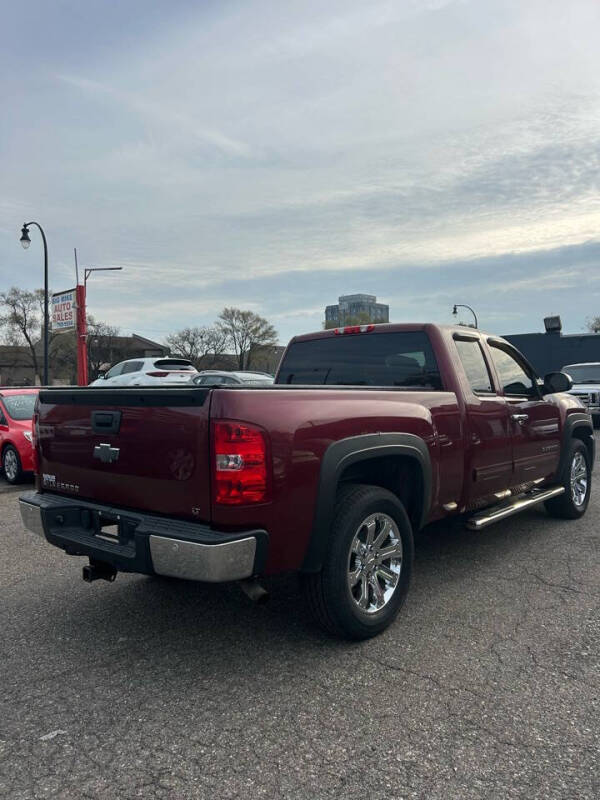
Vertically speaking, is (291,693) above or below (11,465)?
Result: below

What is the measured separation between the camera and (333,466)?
3312mm

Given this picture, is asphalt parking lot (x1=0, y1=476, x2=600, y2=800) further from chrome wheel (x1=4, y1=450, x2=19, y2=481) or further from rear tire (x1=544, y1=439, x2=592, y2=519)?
chrome wheel (x1=4, y1=450, x2=19, y2=481)

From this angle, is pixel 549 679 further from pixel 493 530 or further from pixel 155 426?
pixel 493 530

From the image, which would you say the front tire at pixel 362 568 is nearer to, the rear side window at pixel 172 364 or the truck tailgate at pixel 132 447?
the truck tailgate at pixel 132 447

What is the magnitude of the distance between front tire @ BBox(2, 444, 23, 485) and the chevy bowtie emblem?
20.6 feet

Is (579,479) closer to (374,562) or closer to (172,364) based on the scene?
(374,562)

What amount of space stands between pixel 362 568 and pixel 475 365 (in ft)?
6.96

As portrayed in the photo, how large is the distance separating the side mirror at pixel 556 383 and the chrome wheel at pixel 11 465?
7.25 meters

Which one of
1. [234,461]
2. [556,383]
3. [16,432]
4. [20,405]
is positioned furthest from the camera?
[20,405]

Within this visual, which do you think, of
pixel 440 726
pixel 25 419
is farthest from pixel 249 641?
pixel 25 419

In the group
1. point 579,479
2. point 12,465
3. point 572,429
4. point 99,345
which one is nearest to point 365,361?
point 572,429

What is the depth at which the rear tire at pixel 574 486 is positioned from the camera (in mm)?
6285

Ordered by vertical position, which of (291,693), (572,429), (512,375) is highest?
(512,375)

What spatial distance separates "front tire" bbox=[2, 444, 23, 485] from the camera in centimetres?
914
